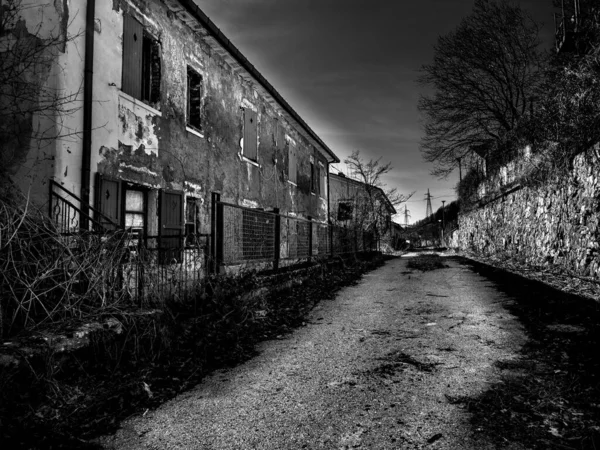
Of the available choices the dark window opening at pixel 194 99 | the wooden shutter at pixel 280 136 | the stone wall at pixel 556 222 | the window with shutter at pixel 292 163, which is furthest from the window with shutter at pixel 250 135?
the stone wall at pixel 556 222

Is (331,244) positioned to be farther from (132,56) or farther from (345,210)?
(345,210)

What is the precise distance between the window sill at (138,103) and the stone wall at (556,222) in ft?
27.2

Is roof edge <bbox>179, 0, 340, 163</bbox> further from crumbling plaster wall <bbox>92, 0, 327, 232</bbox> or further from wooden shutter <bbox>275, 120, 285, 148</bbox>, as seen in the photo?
wooden shutter <bbox>275, 120, 285, 148</bbox>

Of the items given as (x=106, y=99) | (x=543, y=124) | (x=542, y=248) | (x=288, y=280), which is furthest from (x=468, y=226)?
(x=106, y=99)

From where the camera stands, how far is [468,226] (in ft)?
79.9

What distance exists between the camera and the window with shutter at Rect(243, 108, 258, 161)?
10641 mm

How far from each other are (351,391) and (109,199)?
461 cm

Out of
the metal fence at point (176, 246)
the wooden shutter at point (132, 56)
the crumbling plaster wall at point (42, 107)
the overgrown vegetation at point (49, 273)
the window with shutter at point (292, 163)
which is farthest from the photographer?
the window with shutter at point (292, 163)

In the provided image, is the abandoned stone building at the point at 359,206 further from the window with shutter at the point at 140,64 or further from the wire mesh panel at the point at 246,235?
the window with shutter at the point at 140,64

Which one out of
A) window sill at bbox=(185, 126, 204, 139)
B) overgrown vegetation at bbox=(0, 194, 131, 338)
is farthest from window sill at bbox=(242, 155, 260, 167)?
overgrown vegetation at bbox=(0, 194, 131, 338)

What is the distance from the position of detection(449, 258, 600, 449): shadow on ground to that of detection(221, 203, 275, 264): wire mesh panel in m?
4.74

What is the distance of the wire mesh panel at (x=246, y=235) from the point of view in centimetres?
701

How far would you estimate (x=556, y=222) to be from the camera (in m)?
9.73

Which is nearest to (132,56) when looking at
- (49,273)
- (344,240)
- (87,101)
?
(87,101)
